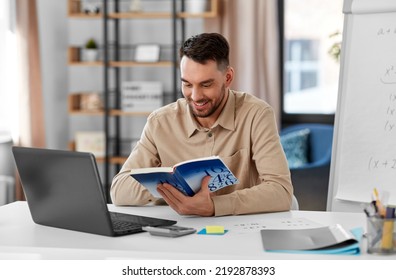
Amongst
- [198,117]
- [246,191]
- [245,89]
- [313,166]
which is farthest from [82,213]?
[245,89]

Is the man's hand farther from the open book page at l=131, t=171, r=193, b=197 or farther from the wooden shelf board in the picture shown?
the wooden shelf board

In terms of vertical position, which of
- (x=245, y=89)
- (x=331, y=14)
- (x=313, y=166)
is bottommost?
(x=313, y=166)

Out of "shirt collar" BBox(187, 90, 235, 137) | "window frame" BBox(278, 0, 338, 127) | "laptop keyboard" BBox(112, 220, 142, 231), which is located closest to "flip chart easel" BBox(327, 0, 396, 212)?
"shirt collar" BBox(187, 90, 235, 137)

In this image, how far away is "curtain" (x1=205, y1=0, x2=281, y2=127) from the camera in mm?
5516

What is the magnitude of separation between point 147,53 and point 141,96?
1.11 feet

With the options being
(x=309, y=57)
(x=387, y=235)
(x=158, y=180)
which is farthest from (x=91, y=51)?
(x=387, y=235)

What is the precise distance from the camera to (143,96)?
18.3 ft

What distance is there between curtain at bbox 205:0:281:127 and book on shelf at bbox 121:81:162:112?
602 millimetres

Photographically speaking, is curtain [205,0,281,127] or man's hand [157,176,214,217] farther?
curtain [205,0,281,127]

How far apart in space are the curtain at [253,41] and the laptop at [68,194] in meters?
3.43

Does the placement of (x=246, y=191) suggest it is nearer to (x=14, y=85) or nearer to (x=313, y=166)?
(x=313, y=166)

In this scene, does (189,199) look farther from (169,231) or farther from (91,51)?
(91,51)

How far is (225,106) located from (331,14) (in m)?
3.15

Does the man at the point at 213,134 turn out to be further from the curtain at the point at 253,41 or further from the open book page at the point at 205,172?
the curtain at the point at 253,41
